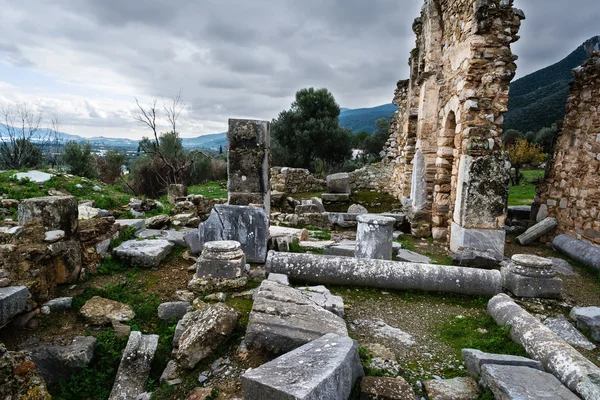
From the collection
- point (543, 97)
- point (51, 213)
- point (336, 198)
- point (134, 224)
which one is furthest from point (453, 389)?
point (543, 97)

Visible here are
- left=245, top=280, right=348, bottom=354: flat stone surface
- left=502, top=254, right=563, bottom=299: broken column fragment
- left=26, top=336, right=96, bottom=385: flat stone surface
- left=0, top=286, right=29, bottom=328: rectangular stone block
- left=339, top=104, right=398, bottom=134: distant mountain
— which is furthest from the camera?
left=339, top=104, right=398, bottom=134: distant mountain

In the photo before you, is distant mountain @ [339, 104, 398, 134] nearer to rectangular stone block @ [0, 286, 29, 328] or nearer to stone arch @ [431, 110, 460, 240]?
stone arch @ [431, 110, 460, 240]

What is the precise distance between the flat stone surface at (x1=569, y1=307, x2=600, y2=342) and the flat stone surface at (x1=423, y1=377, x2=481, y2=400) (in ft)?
7.83

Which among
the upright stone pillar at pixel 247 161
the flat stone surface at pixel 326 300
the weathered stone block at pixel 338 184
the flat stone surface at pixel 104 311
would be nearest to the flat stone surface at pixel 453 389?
the flat stone surface at pixel 326 300

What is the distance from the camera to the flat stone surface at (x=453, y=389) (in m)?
3.20

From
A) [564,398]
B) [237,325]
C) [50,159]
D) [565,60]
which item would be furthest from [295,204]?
[565,60]

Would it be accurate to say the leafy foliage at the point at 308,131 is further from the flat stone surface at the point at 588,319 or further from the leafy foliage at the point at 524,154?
the flat stone surface at the point at 588,319

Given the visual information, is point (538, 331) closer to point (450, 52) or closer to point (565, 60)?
point (450, 52)

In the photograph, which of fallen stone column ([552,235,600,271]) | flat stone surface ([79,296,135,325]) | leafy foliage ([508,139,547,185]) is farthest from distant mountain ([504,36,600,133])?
flat stone surface ([79,296,135,325])

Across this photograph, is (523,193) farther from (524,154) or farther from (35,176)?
(35,176)

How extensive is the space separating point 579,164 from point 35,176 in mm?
16142

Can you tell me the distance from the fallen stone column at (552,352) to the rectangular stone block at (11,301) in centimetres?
576

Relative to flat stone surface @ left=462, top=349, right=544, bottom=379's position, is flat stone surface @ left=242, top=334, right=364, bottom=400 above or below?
above

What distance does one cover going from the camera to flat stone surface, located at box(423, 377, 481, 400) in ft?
10.5
